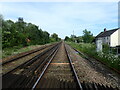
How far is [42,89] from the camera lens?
3475 mm

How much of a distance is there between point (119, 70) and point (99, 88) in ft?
8.88

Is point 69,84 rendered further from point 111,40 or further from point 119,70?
point 111,40

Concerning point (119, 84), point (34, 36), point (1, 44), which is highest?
point (34, 36)

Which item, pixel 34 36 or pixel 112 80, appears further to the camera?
pixel 34 36

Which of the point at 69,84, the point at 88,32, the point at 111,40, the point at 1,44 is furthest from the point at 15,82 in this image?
the point at 88,32

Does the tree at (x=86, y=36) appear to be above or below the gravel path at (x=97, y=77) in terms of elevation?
above

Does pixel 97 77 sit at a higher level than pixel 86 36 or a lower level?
lower

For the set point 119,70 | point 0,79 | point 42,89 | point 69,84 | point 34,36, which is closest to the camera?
point 42,89

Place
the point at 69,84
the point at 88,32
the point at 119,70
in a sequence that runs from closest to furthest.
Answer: the point at 69,84
the point at 119,70
the point at 88,32

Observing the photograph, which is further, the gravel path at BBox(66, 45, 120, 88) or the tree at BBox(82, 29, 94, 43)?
the tree at BBox(82, 29, 94, 43)

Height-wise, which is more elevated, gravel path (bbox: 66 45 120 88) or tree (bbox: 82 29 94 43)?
tree (bbox: 82 29 94 43)

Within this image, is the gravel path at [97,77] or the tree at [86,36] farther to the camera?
the tree at [86,36]

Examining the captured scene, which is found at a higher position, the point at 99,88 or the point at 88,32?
the point at 88,32

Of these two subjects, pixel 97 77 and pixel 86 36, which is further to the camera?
pixel 86 36
